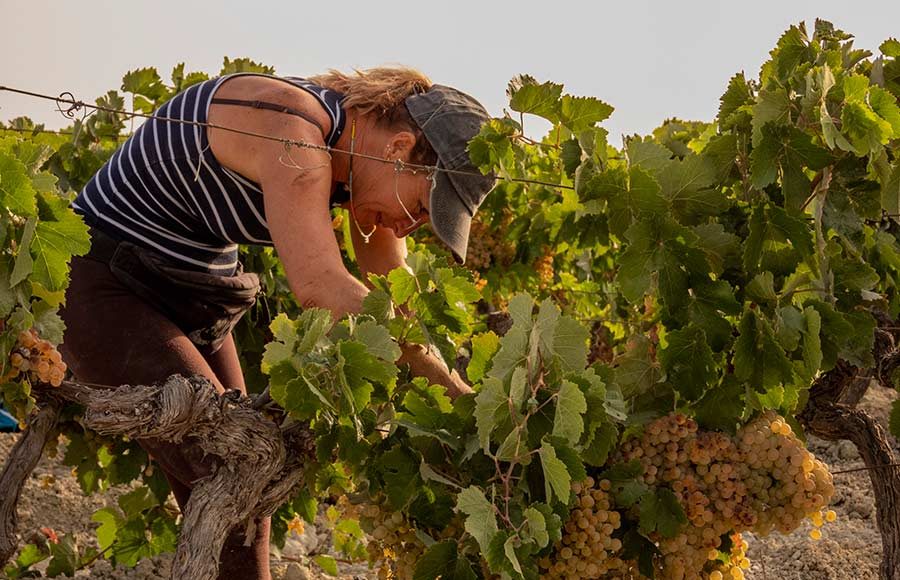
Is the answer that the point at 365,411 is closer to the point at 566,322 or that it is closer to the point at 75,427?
the point at 566,322

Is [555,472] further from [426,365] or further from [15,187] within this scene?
[15,187]

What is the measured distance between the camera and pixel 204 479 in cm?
296

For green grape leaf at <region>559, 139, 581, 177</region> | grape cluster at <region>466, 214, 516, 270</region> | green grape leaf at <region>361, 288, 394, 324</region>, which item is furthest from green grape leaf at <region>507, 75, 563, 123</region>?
grape cluster at <region>466, 214, 516, 270</region>

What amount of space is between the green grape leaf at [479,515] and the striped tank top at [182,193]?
1.05 meters

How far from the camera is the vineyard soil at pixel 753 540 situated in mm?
5363

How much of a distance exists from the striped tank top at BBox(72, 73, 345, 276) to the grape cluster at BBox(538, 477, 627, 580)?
1094 mm

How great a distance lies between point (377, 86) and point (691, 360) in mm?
1056

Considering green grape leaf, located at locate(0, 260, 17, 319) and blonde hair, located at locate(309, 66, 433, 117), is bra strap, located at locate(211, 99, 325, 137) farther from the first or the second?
green grape leaf, located at locate(0, 260, 17, 319)

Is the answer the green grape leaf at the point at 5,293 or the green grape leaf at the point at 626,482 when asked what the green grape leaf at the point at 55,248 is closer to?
the green grape leaf at the point at 5,293

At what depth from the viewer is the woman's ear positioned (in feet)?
10.3

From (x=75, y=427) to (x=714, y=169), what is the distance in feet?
8.95

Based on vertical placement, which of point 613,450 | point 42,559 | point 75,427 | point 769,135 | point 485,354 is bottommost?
point 42,559

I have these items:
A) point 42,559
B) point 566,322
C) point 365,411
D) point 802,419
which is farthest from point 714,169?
point 42,559

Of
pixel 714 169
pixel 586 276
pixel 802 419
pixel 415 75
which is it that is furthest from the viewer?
pixel 586 276
